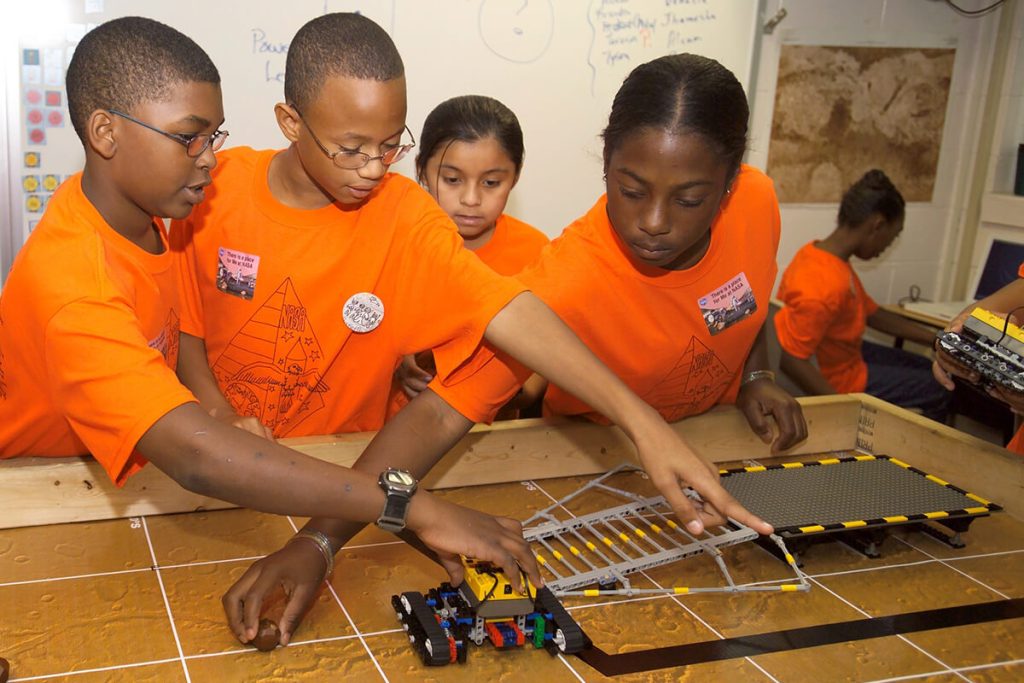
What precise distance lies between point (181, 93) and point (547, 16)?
254 cm

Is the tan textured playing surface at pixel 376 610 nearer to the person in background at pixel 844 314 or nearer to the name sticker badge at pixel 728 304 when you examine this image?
the name sticker badge at pixel 728 304

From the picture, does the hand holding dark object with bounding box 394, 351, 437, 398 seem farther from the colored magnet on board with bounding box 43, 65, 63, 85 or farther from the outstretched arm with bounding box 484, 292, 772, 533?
the colored magnet on board with bounding box 43, 65, 63, 85

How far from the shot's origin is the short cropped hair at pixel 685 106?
1.66 metres

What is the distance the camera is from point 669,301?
1911 mm

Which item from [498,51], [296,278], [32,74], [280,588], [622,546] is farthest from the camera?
[498,51]

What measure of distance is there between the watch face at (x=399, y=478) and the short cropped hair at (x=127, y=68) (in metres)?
0.64

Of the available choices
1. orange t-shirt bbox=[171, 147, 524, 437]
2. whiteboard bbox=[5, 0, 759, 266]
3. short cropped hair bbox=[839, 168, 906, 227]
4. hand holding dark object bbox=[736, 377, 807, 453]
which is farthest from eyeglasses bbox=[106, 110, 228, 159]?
short cropped hair bbox=[839, 168, 906, 227]

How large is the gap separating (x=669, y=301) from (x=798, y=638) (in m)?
0.74

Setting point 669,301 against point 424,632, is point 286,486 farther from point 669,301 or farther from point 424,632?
point 669,301

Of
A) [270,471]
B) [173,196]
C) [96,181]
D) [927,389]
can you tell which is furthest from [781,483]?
[927,389]

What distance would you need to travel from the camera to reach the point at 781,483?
1.74 m

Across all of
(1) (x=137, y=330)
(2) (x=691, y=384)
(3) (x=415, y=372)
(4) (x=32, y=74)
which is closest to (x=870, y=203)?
(2) (x=691, y=384)

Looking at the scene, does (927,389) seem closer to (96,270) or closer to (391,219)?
Result: (391,219)

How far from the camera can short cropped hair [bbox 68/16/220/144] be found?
1446 millimetres
